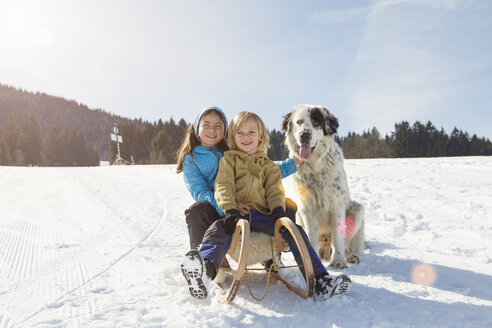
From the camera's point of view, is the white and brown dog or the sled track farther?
the white and brown dog

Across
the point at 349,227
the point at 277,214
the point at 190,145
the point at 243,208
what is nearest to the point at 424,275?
the point at 349,227

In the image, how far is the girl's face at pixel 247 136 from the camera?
2736 millimetres

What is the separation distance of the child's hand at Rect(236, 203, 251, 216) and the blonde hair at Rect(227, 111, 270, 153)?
65 centimetres

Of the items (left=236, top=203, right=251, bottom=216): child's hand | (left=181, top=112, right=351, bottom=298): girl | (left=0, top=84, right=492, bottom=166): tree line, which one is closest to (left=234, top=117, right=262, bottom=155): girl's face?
(left=181, top=112, right=351, bottom=298): girl

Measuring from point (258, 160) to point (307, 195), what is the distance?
33.3 inches

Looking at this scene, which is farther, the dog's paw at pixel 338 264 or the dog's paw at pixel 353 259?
the dog's paw at pixel 353 259

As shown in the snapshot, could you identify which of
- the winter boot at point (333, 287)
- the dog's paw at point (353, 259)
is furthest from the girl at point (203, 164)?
the dog's paw at point (353, 259)

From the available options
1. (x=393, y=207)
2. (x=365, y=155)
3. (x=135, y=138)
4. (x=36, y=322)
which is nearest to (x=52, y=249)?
(x=36, y=322)

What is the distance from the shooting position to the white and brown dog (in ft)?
10.4

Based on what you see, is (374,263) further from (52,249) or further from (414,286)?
(52,249)

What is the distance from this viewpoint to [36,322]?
179cm

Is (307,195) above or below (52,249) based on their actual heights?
above

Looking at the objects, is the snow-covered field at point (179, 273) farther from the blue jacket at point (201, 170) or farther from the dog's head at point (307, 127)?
the dog's head at point (307, 127)

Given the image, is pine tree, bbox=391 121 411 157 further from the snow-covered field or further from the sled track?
the sled track
